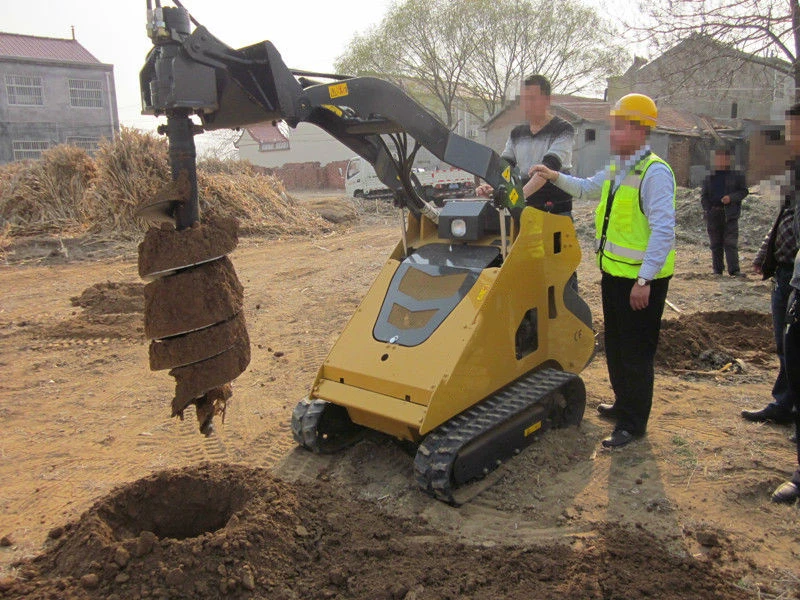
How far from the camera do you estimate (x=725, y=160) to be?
394 inches

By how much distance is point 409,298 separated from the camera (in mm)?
4219

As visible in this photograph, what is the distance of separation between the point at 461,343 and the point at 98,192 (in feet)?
47.7

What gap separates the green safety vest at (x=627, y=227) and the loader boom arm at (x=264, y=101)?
0.60 meters

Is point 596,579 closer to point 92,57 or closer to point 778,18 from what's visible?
point 778,18

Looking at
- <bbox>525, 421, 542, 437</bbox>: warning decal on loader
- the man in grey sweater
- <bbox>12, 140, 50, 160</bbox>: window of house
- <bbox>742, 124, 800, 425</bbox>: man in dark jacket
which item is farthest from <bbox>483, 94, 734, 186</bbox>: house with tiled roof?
<bbox>12, 140, 50, 160</bbox>: window of house

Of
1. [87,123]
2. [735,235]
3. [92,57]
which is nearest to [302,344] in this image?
[735,235]

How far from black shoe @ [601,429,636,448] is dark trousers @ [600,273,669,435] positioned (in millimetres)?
48

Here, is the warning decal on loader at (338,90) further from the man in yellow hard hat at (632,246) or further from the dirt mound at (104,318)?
the dirt mound at (104,318)

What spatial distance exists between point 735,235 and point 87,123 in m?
39.0

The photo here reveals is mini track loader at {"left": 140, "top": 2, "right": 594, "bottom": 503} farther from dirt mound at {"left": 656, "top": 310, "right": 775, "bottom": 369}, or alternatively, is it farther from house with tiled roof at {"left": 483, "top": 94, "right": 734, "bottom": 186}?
house with tiled roof at {"left": 483, "top": 94, "right": 734, "bottom": 186}

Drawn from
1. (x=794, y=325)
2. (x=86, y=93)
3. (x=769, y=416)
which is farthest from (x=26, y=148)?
(x=794, y=325)

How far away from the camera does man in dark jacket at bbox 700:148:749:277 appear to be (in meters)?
9.62

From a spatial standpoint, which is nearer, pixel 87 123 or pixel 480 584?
pixel 480 584

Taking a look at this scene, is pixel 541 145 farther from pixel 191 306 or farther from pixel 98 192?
Answer: pixel 98 192
